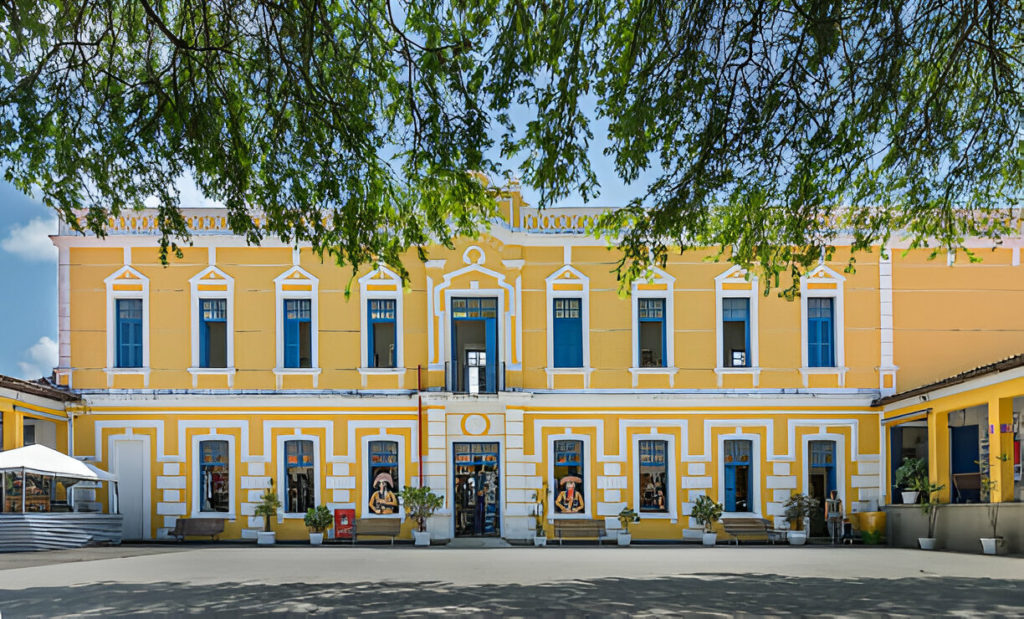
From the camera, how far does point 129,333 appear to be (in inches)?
965

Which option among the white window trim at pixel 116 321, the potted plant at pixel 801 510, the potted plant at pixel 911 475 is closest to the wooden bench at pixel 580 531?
the potted plant at pixel 801 510

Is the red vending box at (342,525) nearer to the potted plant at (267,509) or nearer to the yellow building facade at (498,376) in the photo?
the yellow building facade at (498,376)

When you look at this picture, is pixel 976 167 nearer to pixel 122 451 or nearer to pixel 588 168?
pixel 588 168

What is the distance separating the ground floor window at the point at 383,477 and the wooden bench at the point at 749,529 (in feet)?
25.2

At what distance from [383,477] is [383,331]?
11.3 ft

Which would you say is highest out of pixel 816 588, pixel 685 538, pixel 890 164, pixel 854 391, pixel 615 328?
pixel 890 164

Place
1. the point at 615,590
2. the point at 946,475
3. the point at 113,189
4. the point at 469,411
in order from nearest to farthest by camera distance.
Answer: the point at 615,590 → the point at 113,189 → the point at 946,475 → the point at 469,411

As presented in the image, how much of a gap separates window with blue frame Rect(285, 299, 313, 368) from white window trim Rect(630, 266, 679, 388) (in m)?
7.67

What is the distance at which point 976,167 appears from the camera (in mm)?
12016

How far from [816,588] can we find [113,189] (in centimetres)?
879

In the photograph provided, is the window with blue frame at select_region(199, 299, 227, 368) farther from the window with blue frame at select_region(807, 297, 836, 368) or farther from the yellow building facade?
the window with blue frame at select_region(807, 297, 836, 368)

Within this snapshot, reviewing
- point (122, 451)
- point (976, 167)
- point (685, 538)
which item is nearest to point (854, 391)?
point (685, 538)

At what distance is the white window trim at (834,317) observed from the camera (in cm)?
2433

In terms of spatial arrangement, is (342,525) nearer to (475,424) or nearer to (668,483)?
(475,424)
